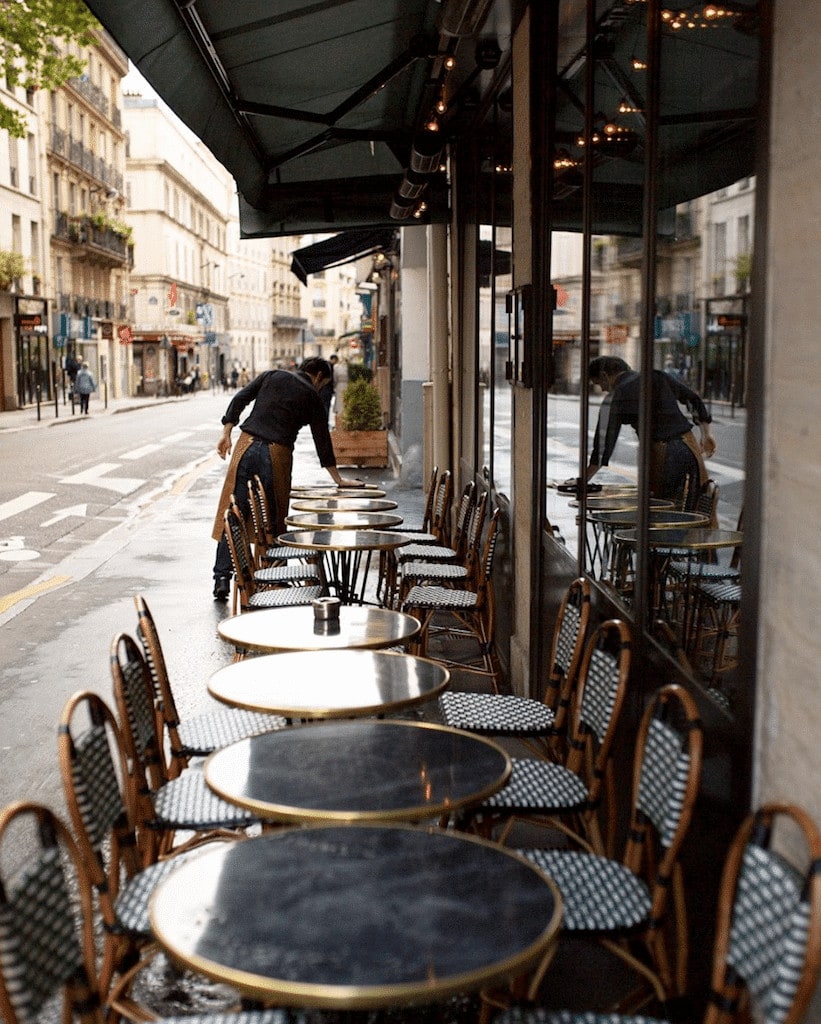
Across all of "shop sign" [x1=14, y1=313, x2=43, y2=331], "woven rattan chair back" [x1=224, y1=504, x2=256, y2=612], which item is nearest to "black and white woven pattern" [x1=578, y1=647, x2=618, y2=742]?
"woven rattan chair back" [x1=224, y1=504, x2=256, y2=612]

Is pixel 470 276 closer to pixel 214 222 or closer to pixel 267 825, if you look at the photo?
pixel 267 825

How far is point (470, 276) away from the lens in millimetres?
10484

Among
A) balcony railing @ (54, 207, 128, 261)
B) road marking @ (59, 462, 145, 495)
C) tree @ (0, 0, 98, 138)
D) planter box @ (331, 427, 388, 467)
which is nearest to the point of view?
tree @ (0, 0, 98, 138)

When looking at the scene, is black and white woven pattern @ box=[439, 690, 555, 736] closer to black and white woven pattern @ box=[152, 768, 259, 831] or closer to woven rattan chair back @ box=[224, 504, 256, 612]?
black and white woven pattern @ box=[152, 768, 259, 831]

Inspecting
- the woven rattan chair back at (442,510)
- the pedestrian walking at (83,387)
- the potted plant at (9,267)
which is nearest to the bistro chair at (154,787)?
the woven rattan chair back at (442,510)

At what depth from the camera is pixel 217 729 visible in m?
4.52

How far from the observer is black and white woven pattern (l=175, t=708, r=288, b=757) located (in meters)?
4.31

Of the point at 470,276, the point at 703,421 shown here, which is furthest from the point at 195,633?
the point at 703,421

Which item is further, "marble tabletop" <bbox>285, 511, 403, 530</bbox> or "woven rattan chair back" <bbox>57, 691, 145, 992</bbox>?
"marble tabletop" <bbox>285, 511, 403, 530</bbox>

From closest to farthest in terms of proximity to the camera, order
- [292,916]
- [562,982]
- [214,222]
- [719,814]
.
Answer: [292,916] → [719,814] → [562,982] → [214,222]

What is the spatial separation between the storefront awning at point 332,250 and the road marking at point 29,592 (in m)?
7.27

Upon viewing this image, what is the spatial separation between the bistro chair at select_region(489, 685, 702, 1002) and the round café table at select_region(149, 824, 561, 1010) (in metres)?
0.42

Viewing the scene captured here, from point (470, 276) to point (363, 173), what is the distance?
7.43 ft

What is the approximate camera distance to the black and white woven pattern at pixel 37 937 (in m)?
2.25
